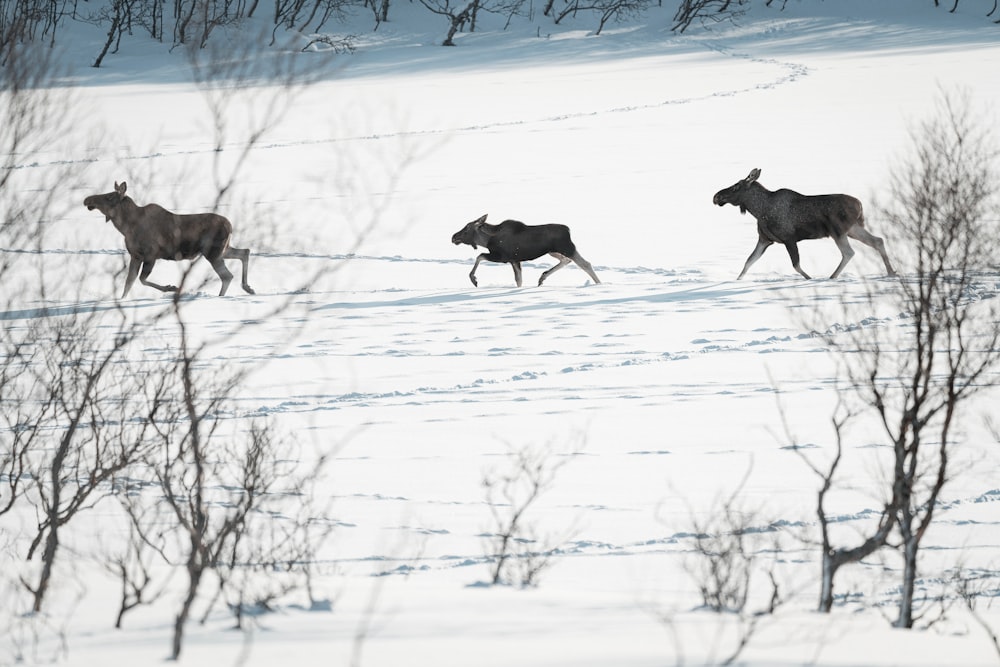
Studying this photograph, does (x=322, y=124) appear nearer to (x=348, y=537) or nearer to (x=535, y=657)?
(x=348, y=537)

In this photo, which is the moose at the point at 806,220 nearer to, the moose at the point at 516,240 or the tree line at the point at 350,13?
the moose at the point at 516,240

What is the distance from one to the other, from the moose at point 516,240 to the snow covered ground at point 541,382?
1.68ft

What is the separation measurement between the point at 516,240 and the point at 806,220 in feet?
12.9

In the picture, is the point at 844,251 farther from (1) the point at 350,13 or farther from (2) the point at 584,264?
(1) the point at 350,13

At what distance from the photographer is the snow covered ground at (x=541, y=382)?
214 inches

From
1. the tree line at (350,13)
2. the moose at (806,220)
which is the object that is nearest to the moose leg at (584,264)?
the moose at (806,220)

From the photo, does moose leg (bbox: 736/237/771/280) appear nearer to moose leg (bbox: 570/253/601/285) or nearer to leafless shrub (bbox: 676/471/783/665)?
moose leg (bbox: 570/253/601/285)

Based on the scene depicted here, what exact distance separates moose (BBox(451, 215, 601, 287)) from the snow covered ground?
0.51 metres

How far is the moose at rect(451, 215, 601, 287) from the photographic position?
17.4 m

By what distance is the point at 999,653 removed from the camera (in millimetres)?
5117

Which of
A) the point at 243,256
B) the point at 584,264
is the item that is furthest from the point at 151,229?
the point at 584,264

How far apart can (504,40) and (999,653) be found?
169 feet

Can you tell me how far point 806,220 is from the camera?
56.3ft

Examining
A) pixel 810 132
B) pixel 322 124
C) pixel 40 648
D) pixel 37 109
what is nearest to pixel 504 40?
pixel 322 124
